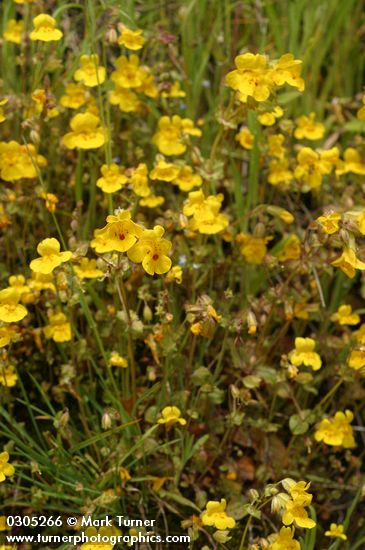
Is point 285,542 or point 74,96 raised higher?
point 74,96

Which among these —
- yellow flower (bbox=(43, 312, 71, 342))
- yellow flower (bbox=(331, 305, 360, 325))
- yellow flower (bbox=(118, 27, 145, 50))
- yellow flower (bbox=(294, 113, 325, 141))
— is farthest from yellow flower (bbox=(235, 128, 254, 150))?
yellow flower (bbox=(43, 312, 71, 342))

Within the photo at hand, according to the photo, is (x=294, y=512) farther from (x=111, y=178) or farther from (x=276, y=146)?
(x=276, y=146)

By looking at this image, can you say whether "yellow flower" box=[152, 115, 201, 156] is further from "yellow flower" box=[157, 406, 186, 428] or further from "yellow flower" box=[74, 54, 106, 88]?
"yellow flower" box=[157, 406, 186, 428]

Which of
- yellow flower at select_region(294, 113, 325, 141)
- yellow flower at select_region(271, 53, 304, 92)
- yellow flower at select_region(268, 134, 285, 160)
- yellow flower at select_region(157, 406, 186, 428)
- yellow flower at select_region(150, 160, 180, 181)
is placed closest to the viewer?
yellow flower at select_region(157, 406, 186, 428)

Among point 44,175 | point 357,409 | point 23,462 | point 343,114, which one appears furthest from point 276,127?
point 23,462

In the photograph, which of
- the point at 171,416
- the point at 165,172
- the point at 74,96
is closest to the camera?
the point at 171,416

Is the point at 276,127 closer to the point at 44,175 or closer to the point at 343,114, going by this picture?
the point at 343,114

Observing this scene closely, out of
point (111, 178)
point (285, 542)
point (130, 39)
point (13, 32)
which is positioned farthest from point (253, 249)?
point (13, 32)
